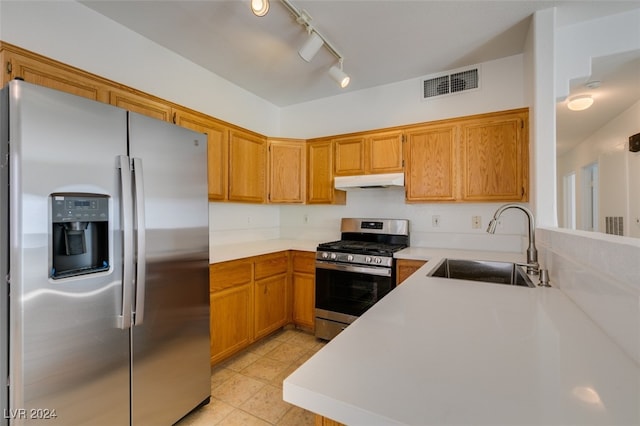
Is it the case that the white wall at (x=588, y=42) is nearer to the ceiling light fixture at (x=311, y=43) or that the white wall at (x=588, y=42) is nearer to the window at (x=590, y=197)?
the ceiling light fixture at (x=311, y=43)

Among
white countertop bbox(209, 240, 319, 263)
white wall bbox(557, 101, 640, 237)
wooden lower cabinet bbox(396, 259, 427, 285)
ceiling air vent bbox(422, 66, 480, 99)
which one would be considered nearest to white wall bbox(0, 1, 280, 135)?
white countertop bbox(209, 240, 319, 263)

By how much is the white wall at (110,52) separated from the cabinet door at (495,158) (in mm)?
2428

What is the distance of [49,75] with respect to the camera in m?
1.61

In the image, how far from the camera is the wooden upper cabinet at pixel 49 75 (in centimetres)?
146

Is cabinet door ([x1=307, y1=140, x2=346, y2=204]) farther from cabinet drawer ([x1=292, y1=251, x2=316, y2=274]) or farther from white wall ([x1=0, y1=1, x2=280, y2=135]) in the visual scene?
white wall ([x1=0, y1=1, x2=280, y2=135])

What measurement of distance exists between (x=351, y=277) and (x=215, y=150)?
1693 mm

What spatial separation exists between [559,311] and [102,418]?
1995 mm

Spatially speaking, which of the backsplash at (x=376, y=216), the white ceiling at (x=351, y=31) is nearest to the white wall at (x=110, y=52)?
the white ceiling at (x=351, y=31)

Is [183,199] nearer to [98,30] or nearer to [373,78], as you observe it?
[98,30]

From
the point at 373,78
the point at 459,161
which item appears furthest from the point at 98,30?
the point at 459,161

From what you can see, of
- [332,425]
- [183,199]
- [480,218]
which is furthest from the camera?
[480,218]

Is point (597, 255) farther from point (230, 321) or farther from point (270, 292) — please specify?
point (270, 292)

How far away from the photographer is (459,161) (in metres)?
2.54

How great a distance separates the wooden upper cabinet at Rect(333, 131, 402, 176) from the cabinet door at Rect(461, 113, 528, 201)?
603mm
